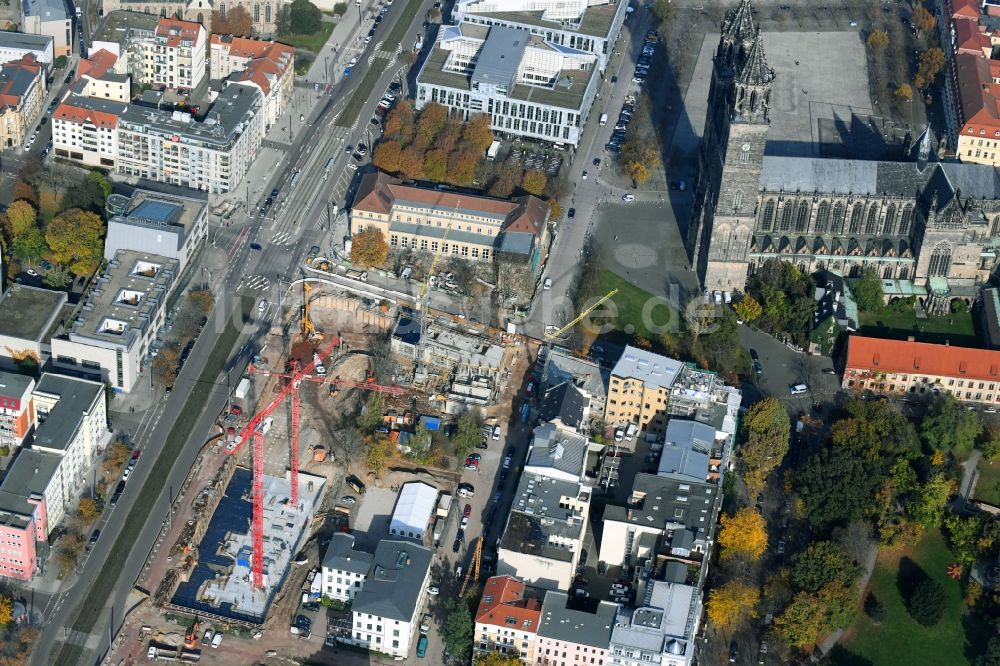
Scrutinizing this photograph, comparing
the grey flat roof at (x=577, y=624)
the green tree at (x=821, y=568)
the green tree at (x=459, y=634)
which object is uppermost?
the green tree at (x=821, y=568)

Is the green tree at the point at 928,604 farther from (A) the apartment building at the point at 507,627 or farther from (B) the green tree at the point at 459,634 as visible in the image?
(B) the green tree at the point at 459,634

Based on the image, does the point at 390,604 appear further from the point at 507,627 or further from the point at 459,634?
the point at 507,627

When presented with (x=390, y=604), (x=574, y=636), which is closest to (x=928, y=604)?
(x=574, y=636)

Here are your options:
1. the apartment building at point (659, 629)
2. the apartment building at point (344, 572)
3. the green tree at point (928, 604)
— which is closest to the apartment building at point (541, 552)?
the apartment building at point (659, 629)

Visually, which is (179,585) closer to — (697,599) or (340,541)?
(340,541)

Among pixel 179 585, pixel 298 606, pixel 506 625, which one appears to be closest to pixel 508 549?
pixel 506 625

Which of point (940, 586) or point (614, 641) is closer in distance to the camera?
point (614, 641)
